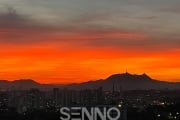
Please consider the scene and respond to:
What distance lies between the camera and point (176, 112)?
3959 centimetres

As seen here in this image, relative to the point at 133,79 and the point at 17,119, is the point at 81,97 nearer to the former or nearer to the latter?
the point at 17,119

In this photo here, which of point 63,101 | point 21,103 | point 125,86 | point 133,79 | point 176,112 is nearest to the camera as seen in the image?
point 176,112

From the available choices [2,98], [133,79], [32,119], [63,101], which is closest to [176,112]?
[32,119]

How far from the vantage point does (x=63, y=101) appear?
5069 cm

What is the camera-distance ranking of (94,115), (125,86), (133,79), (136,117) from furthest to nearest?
(133,79) < (125,86) < (136,117) < (94,115)

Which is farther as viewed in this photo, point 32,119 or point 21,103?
point 21,103

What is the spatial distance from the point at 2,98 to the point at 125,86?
5688cm

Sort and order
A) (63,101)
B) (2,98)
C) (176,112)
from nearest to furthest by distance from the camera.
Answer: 1. (176,112)
2. (63,101)
3. (2,98)

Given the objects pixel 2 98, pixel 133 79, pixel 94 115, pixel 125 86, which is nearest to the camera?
pixel 94 115

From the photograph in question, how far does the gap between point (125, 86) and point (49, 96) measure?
172 ft

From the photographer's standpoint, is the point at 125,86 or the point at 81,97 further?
the point at 125,86

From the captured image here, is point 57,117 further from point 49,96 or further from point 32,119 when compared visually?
point 49,96

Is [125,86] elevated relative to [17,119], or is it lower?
elevated

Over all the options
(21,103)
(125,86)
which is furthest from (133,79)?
(21,103)
